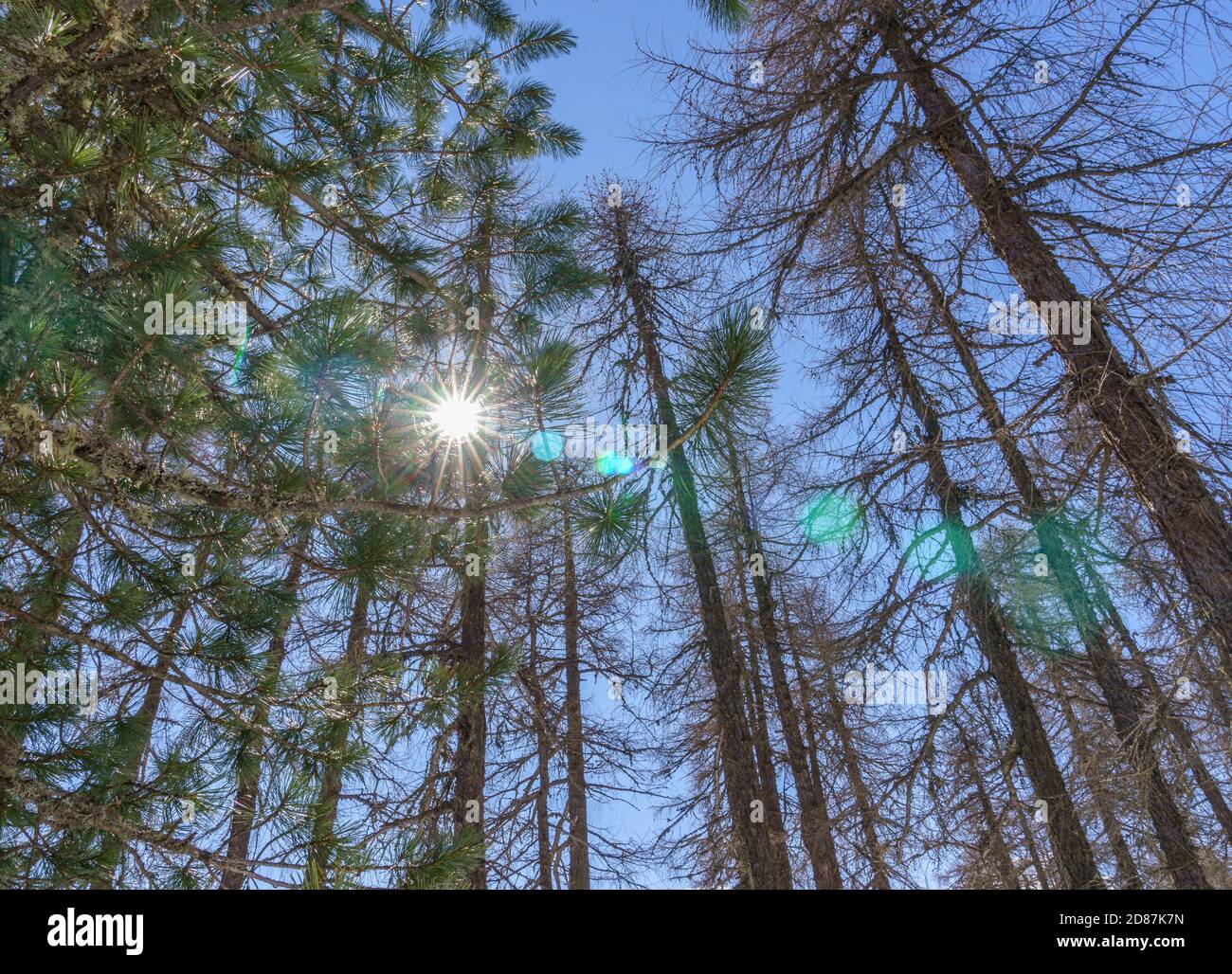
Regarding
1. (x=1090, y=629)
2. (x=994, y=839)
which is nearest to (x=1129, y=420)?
(x=1090, y=629)

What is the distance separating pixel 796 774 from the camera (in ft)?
25.5

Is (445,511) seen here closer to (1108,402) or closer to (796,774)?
(1108,402)

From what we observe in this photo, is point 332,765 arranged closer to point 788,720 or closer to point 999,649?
point 999,649

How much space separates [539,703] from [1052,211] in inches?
221

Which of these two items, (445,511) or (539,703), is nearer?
(445,511)

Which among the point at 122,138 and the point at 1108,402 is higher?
the point at 122,138

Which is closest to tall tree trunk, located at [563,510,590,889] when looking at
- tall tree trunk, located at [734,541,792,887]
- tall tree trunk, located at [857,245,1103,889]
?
tall tree trunk, located at [734,541,792,887]

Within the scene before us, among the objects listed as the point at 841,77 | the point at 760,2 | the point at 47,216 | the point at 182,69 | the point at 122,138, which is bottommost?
the point at 47,216

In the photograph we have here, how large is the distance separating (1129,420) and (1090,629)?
1.38 metres

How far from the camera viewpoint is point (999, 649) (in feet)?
18.0

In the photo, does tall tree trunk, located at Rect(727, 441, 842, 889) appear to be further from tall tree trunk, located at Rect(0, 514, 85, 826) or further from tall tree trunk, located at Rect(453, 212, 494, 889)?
tall tree trunk, located at Rect(0, 514, 85, 826)

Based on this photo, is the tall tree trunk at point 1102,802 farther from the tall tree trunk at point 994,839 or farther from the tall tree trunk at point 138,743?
the tall tree trunk at point 138,743

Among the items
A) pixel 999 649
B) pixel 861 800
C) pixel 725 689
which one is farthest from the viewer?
pixel 725 689

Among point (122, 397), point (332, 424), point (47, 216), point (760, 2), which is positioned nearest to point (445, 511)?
point (332, 424)
